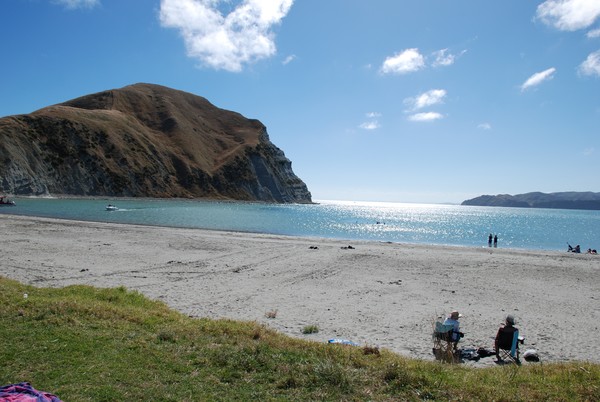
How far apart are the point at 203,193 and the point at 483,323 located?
139626mm

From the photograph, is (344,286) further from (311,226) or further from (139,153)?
(139,153)

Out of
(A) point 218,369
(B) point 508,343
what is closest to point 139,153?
(B) point 508,343

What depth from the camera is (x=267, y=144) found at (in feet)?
604

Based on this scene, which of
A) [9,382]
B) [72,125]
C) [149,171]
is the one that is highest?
[72,125]

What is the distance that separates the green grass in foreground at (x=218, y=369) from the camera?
5.76 meters

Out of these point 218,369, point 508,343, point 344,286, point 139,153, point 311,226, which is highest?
point 139,153

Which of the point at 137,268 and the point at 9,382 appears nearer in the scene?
the point at 9,382

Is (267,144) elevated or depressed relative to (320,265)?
elevated

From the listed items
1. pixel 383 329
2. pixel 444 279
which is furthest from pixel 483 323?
pixel 444 279

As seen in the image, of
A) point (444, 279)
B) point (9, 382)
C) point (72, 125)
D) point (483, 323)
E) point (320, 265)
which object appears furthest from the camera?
point (72, 125)

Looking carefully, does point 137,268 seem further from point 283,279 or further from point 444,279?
point 444,279

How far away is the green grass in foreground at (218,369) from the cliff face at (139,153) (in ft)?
347

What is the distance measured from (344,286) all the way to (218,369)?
12.8 metres

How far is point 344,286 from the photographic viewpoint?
18891 mm
